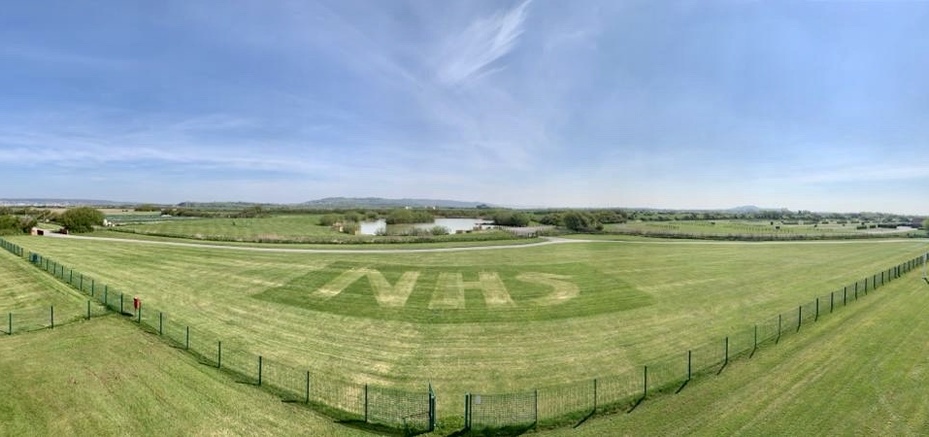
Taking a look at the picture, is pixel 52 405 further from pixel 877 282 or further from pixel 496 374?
pixel 877 282

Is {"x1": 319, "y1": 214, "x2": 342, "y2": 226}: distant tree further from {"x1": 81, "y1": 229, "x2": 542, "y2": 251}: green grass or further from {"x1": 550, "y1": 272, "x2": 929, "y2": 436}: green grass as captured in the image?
{"x1": 550, "y1": 272, "x2": 929, "y2": 436}: green grass

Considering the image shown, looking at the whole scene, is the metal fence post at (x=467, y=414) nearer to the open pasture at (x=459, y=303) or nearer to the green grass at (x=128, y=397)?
the open pasture at (x=459, y=303)

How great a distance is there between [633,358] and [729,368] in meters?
3.24

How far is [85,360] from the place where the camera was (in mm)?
14359

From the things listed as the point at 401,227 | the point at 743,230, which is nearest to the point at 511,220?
the point at 401,227

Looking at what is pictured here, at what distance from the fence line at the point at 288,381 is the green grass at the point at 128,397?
0.53 metres

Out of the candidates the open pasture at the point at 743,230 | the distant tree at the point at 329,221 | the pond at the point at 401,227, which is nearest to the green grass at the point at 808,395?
the open pasture at the point at 743,230

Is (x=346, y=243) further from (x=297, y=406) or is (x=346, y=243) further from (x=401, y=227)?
(x=401, y=227)

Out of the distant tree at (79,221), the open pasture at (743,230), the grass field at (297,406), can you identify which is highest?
the distant tree at (79,221)

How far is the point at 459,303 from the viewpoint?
24250mm

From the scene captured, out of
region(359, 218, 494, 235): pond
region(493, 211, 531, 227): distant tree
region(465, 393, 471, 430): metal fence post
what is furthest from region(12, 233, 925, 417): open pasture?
region(493, 211, 531, 227): distant tree

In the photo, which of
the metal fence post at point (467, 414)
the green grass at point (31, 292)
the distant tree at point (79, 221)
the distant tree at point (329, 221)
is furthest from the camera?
the distant tree at point (329, 221)

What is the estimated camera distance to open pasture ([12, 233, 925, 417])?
1599 cm

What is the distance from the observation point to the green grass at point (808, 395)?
10875 mm
